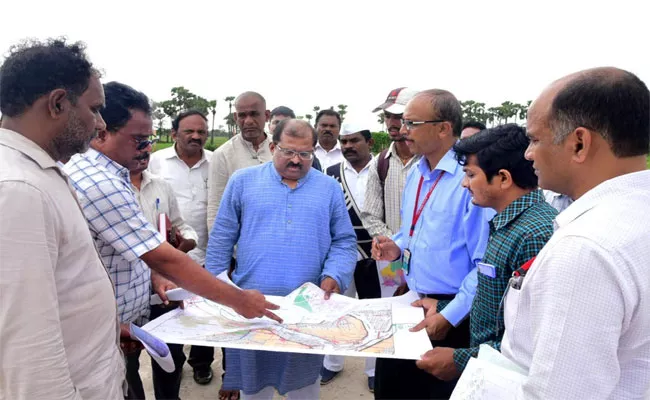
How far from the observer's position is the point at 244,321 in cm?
233

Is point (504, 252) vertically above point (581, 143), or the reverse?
point (581, 143)

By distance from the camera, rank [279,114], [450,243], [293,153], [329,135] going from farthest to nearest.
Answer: [329,135] < [279,114] < [293,153] < [450,243]

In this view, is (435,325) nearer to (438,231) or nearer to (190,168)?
(438,231)

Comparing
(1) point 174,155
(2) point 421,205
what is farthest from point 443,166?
(1) point 174,155

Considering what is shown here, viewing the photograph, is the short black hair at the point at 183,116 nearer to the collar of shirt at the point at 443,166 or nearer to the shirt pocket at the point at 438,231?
the collar of shirt at the point at 443,166

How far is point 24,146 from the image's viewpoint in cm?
139

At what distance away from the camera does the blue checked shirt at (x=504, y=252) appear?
68.4 inches

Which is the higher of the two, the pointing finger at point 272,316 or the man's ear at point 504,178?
the man's ear at point 504,178

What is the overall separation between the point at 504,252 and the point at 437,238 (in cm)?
67

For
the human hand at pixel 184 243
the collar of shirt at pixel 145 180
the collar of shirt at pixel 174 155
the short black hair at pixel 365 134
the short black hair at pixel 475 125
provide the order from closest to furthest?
the human hand at pixel 184 243 < the collar of shirt at pixel 145 180 < the collar of shirt at pixel 174 155 < the short black hair at pixel 365 134 < the short black hair at pixel 475 125

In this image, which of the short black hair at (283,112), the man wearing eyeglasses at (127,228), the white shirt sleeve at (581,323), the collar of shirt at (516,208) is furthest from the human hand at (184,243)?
the white shirt sleeve at (581,323)

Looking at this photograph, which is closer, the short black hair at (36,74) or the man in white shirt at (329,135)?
the short black hair at (36,74)

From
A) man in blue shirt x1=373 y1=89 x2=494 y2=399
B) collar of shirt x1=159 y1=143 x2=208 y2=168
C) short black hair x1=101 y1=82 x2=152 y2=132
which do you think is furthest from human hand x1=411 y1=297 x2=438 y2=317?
collar of shirt x1=159 y1=143 x2=208 y2=168

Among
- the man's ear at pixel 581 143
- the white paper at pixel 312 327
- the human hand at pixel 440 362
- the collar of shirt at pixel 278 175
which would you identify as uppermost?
the man's ear at pixel 581 143
